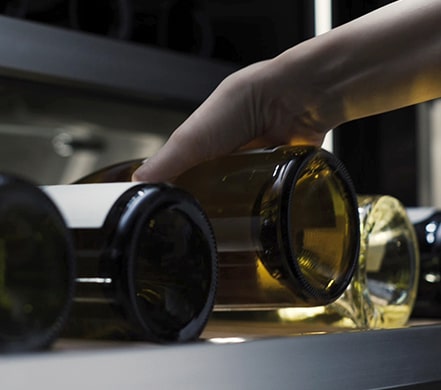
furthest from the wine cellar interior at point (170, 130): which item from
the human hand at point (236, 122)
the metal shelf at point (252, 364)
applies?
the human hand at point (236, 122)

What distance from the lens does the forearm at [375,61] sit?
524 mm

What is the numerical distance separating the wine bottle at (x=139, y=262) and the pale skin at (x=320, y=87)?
0.14m

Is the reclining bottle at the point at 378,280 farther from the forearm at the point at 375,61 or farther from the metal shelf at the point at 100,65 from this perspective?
the metal shelf at the point at 100,65

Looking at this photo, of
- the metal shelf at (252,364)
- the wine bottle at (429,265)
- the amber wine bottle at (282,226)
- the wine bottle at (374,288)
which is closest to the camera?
the metal shelf at (252,364)

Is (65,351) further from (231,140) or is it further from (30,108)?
(30,108)

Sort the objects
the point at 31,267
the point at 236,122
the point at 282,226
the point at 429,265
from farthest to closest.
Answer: the point at 429,265, the point at 236,122, the point at 282,226, the point at 31,267

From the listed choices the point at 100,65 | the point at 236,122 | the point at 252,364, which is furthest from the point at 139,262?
the point at 100,65

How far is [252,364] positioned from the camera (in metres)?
0.35

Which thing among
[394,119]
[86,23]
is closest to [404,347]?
[86,23]

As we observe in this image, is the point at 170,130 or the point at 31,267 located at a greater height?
the point at 170,130

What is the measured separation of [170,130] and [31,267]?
2.14ft

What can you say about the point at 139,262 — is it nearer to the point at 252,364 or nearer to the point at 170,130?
the point at 252,364

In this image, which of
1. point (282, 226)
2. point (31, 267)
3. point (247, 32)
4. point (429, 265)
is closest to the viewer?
point (31, 267)

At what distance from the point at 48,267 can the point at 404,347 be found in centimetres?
20
